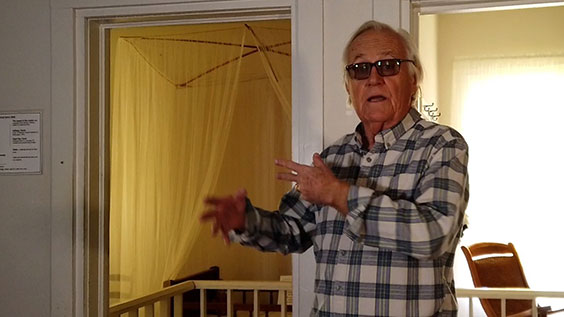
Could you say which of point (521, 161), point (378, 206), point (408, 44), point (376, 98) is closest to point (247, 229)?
point (378, 206)

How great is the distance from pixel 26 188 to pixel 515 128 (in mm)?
3952

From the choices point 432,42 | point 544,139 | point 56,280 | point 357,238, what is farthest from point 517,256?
point 357,238

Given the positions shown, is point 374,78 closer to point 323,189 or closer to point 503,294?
point 323,189

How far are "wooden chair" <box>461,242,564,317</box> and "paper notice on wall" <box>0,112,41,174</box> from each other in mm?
3038

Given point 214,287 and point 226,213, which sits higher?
point 226,213

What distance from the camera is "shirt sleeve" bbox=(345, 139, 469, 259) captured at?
150 centimetres

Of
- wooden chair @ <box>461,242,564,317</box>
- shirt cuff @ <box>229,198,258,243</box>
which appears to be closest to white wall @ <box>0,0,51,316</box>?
shirt cuff @ <box>229,198,258,243</box>

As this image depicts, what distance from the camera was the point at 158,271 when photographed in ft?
14.9

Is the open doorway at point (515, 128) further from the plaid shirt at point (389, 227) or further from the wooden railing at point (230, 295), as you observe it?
the plaid shirt at point (389, 227)

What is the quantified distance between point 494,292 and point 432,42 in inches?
98.6

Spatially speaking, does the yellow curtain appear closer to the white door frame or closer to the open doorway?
the white door frame

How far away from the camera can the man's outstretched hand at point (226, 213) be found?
1605mm

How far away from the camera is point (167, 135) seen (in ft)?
15.0

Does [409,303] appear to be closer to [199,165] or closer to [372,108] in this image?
[372,108]
